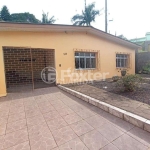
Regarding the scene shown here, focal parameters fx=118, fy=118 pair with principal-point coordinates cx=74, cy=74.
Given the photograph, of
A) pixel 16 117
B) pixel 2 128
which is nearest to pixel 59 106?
pixel 16 117

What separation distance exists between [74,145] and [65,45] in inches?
239

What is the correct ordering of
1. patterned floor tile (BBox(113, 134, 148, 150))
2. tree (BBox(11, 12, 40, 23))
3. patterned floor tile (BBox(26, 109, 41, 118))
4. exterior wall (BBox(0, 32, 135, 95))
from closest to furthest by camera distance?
patterned floor tile (BBox(113, 134, 148, 150))
patterned floor tile (BBox(26, 109, 41, 118))
exterior wall (BBox(0, 32, 135, 95))
tree (BBox(11, 12, 40, 23))

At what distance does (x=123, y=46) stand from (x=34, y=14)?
2090 cm

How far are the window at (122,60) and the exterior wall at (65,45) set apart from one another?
49 cm

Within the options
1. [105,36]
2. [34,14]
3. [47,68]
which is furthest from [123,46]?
[34,14]

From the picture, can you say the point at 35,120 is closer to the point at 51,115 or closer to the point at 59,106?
the point at 51,115

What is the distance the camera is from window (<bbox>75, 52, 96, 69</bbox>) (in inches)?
319

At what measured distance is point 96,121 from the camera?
304 centimetres

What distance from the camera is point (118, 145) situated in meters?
2.17

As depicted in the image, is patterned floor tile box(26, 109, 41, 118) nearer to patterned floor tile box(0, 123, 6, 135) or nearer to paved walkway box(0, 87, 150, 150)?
paved walkway box(0, 87, 150, 150)

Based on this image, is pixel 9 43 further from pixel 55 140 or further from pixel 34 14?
pixel 34 14

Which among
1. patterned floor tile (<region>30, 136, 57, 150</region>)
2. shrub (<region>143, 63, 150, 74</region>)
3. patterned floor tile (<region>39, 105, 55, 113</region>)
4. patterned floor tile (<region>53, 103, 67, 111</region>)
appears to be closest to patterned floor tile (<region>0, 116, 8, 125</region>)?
patterned floor tile (<region>39, 105, 55, 113</region>)

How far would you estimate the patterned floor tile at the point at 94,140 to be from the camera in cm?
215

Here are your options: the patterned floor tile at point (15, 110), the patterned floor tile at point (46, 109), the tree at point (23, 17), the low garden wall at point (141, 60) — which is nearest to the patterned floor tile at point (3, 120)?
the patterned floor tile at point (15, 110)
